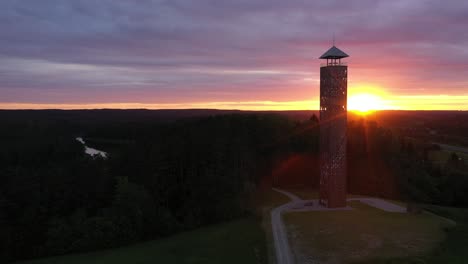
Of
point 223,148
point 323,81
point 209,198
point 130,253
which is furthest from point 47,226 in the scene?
point 323,81

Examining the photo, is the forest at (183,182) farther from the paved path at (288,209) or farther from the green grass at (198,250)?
the paved path at (288,209)

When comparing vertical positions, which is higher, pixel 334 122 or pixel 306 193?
pixel 334 122

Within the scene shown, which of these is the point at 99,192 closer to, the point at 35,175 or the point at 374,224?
the point at 35,175

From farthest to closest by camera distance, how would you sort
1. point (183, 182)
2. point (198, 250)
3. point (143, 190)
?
point (183, 182)
point (143, 190)
point (198, 250)

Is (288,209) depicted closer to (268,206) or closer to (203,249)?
(268,206)

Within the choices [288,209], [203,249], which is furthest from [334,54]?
[203,249]

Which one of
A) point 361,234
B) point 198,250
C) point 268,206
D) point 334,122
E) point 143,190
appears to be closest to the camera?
point 198,250

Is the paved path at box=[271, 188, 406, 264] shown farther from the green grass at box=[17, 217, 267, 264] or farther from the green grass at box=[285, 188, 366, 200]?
the green grass at box=[17, 217, 267, 264]
